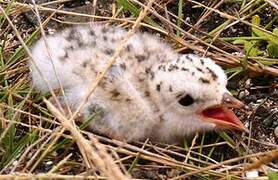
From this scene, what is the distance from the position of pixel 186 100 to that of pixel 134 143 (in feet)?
0.90

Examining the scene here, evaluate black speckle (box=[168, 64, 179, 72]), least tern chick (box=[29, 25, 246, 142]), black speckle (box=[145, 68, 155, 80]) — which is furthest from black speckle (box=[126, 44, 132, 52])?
black speckle (box=[168, 64, 179, 72])

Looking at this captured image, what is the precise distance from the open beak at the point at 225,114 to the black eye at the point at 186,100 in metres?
0.08

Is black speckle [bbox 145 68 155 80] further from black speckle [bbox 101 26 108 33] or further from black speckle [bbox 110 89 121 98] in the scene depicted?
black speckle [bbox 101 26 108 33]

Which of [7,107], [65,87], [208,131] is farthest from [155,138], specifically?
[7,107]

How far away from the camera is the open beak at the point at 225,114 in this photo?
293 cm

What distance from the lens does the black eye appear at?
9.63 ft

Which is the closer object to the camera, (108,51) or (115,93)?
(115,93)

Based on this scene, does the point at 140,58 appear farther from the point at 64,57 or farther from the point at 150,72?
the point at 64,57

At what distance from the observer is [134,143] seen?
3.02 meters

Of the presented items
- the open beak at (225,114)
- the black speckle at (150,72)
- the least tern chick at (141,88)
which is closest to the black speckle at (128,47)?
the least tern chick at (141,88)

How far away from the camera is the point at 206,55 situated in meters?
3.37

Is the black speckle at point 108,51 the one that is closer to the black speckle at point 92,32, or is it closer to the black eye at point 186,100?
the black speckle at point 92,32

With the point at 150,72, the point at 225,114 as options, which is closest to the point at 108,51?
the point at 150,72

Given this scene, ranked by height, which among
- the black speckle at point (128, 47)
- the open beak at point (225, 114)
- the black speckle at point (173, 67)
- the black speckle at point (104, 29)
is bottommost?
the open beak at point (225, 114)
